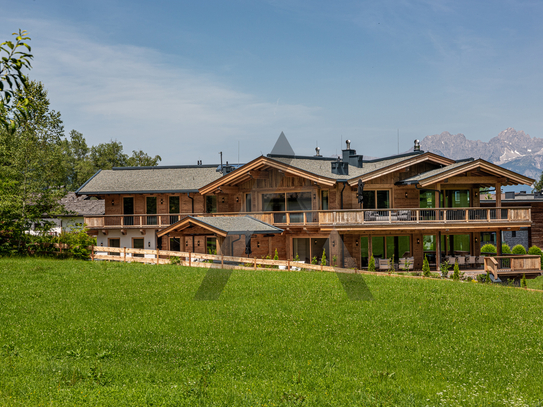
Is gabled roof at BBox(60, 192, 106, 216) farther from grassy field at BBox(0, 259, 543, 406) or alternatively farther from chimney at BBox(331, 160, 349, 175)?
grassy field at BBox(0, 259, 543, 406)

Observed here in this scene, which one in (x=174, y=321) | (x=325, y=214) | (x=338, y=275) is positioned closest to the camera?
(x=174, y=321)

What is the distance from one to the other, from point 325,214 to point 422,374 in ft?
55.1

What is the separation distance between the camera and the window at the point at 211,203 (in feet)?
109

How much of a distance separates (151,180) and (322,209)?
13.7 m

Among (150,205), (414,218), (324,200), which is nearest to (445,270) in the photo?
(414,218)

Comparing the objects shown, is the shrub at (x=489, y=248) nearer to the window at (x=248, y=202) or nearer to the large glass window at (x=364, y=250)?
the large glass window at (x=364, y=250)

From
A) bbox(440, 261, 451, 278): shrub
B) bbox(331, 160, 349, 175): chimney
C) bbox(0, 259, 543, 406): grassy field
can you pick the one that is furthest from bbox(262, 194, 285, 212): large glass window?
bbox(0, 259, 543, 406): grassy field

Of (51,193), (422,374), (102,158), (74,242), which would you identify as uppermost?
(102,158)

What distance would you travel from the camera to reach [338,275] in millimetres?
21078

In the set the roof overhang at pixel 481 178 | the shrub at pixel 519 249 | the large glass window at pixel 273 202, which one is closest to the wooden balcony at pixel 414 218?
the roof overhang at pixel 481 178

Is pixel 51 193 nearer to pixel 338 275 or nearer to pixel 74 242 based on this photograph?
pixel 74 242

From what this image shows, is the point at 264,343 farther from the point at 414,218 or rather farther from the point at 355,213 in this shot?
the point at 414,218

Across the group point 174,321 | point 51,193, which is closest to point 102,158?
point 51,193

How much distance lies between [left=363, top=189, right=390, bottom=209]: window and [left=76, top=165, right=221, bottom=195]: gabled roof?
39.1 feet
